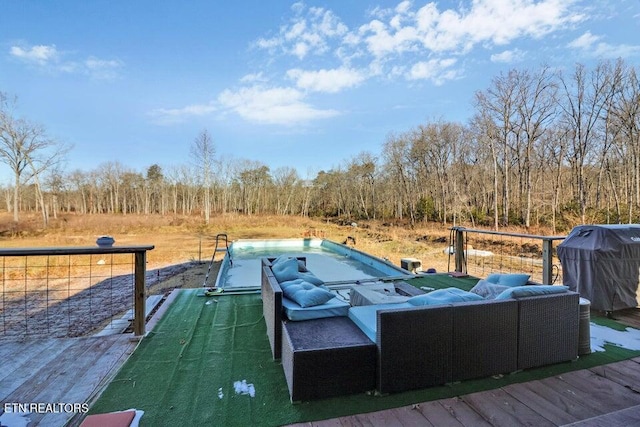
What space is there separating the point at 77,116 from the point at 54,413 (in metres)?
24.7

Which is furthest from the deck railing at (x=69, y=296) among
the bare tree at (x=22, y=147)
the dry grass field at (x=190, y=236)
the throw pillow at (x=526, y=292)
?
the bare tree at (x=22, y=147)

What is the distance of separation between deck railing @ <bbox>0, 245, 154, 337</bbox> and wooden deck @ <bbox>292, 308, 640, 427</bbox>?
2.05 meters

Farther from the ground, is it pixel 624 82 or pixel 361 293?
pixel 624 82

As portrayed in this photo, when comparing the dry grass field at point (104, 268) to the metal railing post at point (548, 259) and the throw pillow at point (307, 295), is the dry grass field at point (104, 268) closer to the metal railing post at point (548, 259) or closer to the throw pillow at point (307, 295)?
the metal railing post at point (548, 259)

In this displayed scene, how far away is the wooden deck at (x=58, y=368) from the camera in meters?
1.86

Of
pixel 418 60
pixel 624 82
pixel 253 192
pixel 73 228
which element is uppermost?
pixel 624 82

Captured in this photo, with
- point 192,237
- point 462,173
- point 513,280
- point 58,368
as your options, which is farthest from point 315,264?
point 462,173

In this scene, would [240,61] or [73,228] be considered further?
[73,228]

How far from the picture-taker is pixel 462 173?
21.7 metres

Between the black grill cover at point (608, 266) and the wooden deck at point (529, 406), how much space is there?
4.85 feet

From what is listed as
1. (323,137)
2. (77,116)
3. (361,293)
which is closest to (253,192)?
(323,137)

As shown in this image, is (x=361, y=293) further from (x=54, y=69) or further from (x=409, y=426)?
(x=54, y=69)

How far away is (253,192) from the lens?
104ft

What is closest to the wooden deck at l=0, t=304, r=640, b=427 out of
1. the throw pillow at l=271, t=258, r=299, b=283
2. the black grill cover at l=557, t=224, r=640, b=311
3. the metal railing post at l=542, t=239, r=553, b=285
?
the black grill cover at l=557, t=224, r=640, b=311
